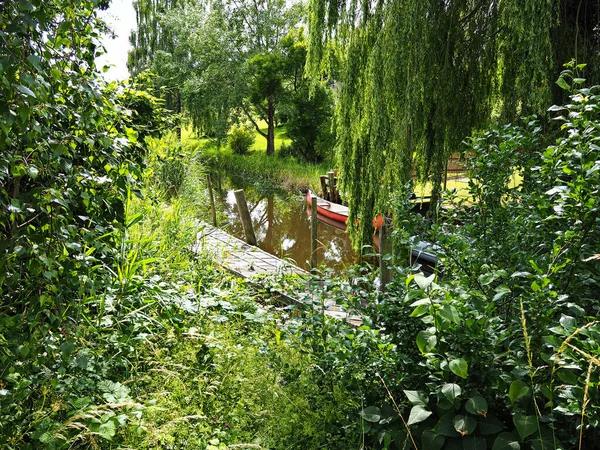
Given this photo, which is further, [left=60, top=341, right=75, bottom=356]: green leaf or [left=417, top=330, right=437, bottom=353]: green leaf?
[left=60, top=341, right=75, bottom=356]: green leaf

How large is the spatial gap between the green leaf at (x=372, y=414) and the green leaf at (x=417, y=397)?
23 cm

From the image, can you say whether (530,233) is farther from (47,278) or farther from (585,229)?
(47,278)

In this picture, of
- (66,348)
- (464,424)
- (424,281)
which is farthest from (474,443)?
(66,348)

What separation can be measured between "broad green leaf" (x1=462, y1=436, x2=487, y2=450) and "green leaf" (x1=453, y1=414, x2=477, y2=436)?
0.03 m

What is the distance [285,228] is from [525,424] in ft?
40.3

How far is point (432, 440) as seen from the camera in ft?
5.27

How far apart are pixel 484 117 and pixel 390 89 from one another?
102 cm

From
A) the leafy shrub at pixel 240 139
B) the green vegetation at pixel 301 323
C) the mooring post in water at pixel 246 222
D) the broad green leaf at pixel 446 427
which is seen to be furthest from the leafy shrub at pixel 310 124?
the broad green leaf at pixel 446 427

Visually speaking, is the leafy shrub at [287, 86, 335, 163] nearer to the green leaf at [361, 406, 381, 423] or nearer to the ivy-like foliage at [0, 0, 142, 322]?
the ivy-like foliage at [0, 0, 142, 322]

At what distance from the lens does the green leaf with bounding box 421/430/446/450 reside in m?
1.59

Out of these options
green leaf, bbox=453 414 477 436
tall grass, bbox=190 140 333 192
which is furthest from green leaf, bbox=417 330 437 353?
tall grass, bbox=190 140 333 192

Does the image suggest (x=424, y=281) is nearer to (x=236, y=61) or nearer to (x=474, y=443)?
(x=474, y=443)

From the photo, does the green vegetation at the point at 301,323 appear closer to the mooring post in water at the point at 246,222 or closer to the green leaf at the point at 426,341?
the green leaf at the point at 426,341

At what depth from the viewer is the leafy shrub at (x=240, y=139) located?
24625 millimetres
